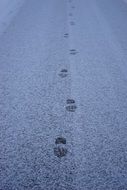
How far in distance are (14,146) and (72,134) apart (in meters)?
0.62

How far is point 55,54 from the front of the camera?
16.3ft

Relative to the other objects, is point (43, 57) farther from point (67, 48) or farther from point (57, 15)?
point (57, 15)

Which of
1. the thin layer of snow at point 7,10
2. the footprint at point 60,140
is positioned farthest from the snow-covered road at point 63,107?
the thin layer of snow at point 7,10

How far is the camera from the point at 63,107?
3.42 meters

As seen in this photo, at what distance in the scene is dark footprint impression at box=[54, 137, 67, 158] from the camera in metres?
2.68

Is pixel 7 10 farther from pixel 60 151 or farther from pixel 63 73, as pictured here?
pixel 60 151

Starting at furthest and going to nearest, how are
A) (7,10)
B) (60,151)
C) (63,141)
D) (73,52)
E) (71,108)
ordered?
(7,10) < (73,52) < (71,108) < (63,141) < (60,151)

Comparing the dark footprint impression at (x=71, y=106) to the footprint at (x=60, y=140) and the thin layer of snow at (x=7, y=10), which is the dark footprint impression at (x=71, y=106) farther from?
the thin layer of snow at (x=7, y=10)

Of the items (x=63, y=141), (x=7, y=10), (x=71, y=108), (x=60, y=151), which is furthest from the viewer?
(x=7, y=10)

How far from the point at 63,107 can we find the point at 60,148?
76cm

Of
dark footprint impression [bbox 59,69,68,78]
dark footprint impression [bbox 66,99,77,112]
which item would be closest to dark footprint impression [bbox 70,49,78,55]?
dark footprint impression [bbox 59,69,68,78]

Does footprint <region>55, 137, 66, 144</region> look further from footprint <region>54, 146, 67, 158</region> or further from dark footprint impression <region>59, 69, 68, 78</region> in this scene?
dark footprint impression <region>59, 69, 68, 78</region>

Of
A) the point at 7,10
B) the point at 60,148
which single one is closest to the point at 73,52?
the point at 60,148

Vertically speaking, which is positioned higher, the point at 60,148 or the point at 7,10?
the point at 60,148
